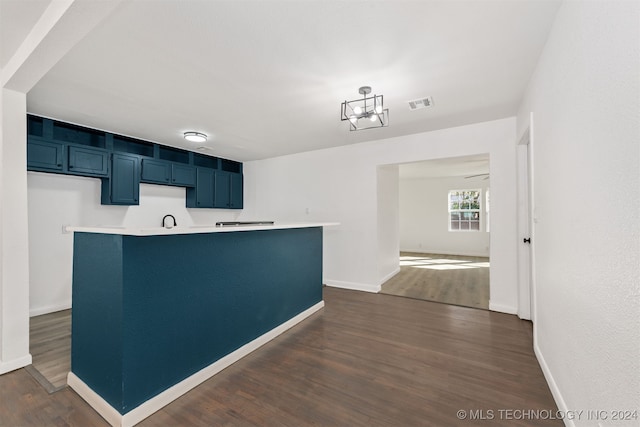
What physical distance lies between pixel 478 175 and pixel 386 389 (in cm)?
751

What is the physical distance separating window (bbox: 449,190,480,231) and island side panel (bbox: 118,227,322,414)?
23.7 feet

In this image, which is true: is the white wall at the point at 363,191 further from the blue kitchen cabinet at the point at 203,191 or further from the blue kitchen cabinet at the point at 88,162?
the blue kitchen cabinet at the point at 88,162

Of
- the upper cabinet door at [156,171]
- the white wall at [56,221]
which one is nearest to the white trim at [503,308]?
the upper cabinet door at [156,171]

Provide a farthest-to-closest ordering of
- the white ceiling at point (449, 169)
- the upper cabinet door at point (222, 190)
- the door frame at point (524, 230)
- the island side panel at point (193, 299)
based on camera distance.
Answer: the white ceiling at point (449, 169), the upper cabinet door at point (222, 190), the door frame at point (524, 230), the island side panel at point (193, 299)

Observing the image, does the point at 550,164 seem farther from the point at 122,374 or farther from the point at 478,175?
the point at 478,175

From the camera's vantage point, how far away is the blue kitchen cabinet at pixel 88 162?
11.7ft

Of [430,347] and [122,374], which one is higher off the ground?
[122,374]

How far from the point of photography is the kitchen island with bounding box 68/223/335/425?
1.69 meters

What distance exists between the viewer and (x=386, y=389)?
2.01 metres

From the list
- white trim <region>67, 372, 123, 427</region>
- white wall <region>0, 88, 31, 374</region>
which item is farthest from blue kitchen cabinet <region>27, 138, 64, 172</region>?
white trim <region>67, 372, 123, 427</region>

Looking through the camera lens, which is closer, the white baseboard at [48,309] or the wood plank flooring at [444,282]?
the white baseboard at [48,309]

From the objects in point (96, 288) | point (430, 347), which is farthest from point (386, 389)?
point (96, 288)

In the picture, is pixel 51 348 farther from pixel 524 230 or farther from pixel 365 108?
pixel 524 230

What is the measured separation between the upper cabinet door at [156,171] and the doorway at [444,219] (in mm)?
4783
